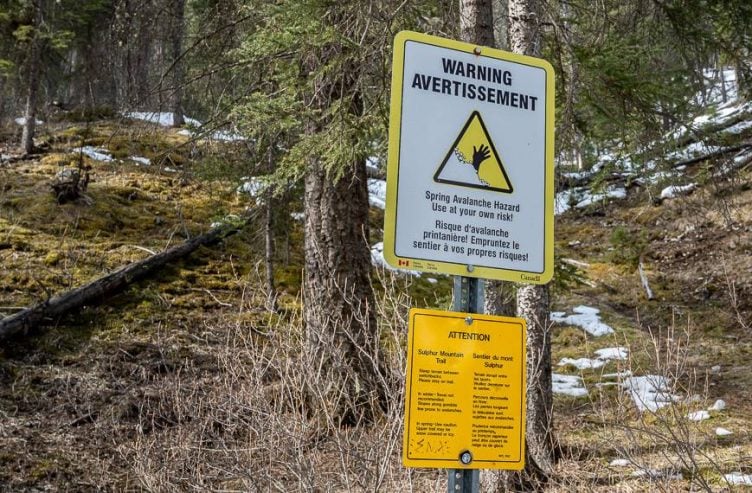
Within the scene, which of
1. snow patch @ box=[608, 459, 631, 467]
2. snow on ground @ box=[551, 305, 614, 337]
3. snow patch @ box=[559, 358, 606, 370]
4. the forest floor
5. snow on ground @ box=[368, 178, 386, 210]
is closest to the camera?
the forest floor

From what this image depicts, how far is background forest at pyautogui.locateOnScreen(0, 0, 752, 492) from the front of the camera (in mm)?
4469

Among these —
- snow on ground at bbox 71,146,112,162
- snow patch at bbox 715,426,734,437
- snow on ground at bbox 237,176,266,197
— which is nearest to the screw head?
snow on ground at bbox 237,176,266,197

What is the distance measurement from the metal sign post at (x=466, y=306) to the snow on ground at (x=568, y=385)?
6.59 metres

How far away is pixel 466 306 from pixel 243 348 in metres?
4.85

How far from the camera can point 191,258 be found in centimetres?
1070

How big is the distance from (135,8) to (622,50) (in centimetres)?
480

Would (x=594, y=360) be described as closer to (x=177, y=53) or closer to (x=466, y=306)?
(x=177, y=53)

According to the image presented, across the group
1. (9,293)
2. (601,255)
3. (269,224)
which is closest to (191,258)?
(269,224)

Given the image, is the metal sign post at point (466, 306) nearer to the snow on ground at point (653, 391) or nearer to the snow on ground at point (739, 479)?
the snow on ground at point (653, 391)

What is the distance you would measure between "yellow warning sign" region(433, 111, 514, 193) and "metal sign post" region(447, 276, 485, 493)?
0.29 metres

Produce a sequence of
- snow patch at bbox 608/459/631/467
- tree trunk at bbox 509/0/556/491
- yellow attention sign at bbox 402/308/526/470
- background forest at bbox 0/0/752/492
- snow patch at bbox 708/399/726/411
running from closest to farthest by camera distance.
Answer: yellow attention sign at bbox 402/308/526/470
background forest at bbox 0/0/752/492
tree trunk at bbox 509/0/556/491
snow patch at bbox 608/459/631/467
snow patch at bbox 708/399/726/411

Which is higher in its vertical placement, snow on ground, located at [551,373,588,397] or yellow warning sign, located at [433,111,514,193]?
yellow warning sign, located at [433,111,514,193]

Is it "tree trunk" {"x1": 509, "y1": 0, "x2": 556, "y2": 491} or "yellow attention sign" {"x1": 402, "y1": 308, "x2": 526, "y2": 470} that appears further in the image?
"tree trunk" {"x1": 509, "y1": 0, "x2": 556, "y2": 491}

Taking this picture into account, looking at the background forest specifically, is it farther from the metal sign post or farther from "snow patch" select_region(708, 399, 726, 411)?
the metal sign post
